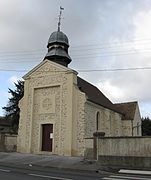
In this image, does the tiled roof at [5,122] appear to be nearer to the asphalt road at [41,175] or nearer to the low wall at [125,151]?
the low wall at [125,151]

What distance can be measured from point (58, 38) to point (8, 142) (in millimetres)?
12286

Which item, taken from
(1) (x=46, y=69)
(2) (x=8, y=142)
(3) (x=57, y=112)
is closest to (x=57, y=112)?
(3) (x=57, y=112)

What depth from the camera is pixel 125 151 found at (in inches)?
850

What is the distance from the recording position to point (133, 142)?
21500mm

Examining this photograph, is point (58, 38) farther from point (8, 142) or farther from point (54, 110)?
point (8, 142)

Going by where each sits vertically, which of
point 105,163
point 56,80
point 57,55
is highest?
point 57,55

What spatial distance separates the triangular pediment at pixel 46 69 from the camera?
32441 millimetres

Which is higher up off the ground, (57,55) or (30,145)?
(57,55)

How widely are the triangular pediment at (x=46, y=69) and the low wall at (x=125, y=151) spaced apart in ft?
36.6

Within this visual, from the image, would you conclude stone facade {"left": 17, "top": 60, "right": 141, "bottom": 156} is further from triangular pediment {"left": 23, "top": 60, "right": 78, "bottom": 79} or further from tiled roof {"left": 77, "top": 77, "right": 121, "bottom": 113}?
tiled roof {"left": 77, "top": 77, "right": 121, "bottom": 113}

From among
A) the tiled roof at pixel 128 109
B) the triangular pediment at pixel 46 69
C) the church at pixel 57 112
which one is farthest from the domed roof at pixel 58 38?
the tiled roof at pixel 128 109

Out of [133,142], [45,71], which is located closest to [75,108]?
[45,71]

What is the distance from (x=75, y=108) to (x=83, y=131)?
2.21 m

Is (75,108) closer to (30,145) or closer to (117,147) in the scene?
(30,145)
